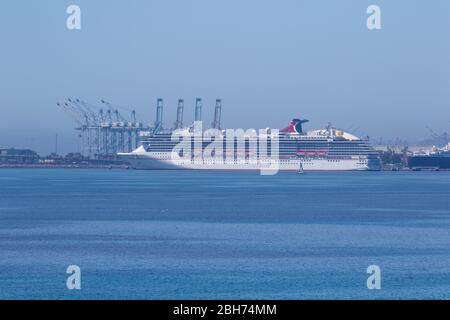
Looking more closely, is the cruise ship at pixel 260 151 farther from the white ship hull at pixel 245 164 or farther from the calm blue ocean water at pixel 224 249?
the calm blue ocean water at pixel 224 249

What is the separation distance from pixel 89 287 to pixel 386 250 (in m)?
8.17

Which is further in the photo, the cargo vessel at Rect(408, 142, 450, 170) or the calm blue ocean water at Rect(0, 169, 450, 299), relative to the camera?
the cargo vessel at Rect(408, 142, 450, 170)

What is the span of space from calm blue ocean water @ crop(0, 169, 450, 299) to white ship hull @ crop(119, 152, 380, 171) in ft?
155

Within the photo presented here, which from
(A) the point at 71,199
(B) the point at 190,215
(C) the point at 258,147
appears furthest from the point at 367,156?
(B) the point at 190,215

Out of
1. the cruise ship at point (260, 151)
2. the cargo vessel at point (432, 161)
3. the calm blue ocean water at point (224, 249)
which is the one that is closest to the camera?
the calm blue ocean water at point (224, 249)

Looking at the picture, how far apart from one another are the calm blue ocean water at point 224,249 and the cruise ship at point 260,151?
4677 centimetres

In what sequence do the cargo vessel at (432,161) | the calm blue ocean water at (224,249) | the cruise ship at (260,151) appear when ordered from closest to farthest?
the calm blue ocean water at (224,249)
the cruise ship at (260,151)
the cargo vessel at (432,161)

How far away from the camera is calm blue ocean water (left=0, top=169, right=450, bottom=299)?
1675cm

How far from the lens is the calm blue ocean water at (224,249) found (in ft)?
55.0

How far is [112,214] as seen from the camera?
3378cm

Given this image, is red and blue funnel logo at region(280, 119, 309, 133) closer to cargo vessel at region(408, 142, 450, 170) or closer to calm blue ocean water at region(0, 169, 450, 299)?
cargo vessel at region(408, 142, 450, 170)

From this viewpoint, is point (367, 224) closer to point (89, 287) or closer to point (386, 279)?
point (386, 279)

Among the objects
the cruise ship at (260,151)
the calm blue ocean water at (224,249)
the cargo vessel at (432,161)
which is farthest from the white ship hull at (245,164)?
the calm blue ocean water at (224,249)

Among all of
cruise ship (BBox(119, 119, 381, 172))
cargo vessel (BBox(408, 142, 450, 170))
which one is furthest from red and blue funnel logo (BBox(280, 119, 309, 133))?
cargo vessel (BBox(408, 142, 450, 170))
